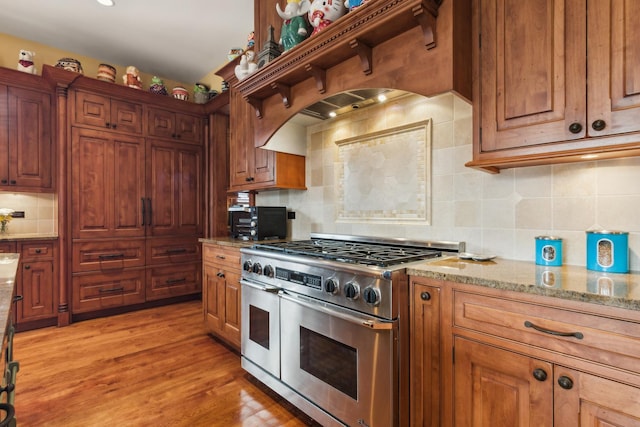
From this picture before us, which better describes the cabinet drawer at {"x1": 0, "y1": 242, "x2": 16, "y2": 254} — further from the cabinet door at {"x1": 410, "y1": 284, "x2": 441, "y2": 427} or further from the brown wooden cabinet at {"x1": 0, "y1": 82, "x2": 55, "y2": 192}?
the cabinet door at {"x1": 410, "y1": 284, "x2": 441, "y2": 427}

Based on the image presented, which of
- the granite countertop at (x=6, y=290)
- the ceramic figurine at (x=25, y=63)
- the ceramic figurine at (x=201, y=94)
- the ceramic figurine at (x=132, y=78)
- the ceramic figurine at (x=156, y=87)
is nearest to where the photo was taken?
the granite countertop at (x=6, y=290)

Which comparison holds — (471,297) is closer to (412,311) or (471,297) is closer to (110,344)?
(412,311)

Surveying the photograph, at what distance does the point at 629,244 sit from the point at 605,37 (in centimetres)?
81

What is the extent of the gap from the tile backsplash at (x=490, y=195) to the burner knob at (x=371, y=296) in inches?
27.8

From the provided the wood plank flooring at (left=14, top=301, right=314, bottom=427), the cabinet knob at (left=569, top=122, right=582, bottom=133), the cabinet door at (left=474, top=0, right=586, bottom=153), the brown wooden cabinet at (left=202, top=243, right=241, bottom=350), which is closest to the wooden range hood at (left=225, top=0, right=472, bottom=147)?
the cabinet door at (left=474, top=0, right=586, bottom=153)

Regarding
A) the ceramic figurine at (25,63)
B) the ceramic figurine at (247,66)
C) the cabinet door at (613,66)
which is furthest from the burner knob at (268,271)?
the ceramic figurine at (25,63)

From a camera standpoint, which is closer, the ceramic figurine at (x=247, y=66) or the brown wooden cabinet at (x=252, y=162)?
the ceramic figurine at (x=247, y=66)

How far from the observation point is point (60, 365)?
7.75 ft

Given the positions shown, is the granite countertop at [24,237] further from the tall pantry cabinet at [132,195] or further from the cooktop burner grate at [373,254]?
the cooktop burner grate at [373,254]

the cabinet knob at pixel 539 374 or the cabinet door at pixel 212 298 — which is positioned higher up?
the cabinet knob at pixel 539 374

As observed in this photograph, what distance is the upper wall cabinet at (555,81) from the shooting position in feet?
3.55

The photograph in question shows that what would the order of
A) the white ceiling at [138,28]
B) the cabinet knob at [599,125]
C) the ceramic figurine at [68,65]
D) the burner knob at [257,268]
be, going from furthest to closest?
the ceramic figurine at [68,65] → the white ceiling at [138,28] → the burner knob at [257,268] → the cabinet knob at [599,125]

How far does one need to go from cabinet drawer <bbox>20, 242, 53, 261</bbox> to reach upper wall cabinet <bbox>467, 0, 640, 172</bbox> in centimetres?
382

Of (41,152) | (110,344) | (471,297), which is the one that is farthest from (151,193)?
(471,297)
